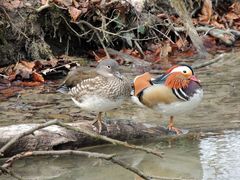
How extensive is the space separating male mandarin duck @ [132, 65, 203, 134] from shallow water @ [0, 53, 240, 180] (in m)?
0.29

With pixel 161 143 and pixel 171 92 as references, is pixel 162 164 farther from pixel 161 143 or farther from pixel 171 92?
pixel 171 92

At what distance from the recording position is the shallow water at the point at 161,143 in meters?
4.63

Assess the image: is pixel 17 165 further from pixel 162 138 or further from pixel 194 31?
pixel 194 31

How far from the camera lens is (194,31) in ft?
31.1

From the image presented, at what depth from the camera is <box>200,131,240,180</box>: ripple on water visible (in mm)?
4496

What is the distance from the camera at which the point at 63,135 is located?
4.99 metres

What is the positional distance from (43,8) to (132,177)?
4414 millimetres

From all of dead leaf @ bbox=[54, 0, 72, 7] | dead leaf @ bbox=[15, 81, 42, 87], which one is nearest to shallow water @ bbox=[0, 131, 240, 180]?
dead leaf @ bbox=[15, 81, 42, 87]

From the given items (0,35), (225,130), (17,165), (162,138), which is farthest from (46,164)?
(0,35)

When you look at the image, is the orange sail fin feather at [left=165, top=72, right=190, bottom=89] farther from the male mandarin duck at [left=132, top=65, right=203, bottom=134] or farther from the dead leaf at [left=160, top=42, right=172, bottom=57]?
the dead leaf at [left=160, top=42, right=172, bottom=57]

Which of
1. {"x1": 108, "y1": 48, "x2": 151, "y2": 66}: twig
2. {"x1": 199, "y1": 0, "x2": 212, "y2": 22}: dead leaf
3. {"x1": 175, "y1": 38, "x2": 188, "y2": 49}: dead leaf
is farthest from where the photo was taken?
{"x1": 199, "y1": 0, "x2": 212, "y2": 22}: dead leaf

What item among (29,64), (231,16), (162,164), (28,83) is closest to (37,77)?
(28,83)

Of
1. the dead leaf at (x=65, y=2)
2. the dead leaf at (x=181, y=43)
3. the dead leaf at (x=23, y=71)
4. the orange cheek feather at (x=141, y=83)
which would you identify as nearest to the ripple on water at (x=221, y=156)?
the orange cheek feather at (x=141, y=83)

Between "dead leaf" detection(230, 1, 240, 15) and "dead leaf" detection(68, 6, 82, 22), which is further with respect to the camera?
"dead leaf" detection(230, 1, 240, 15)
